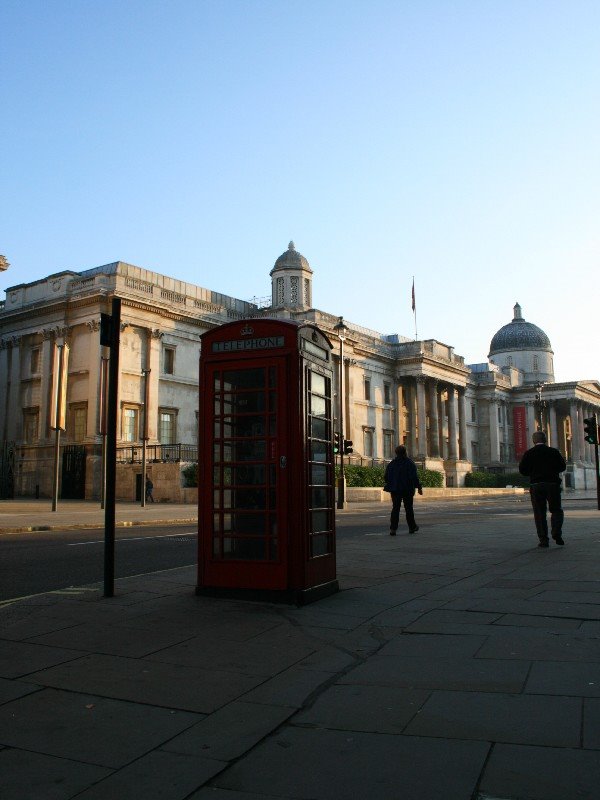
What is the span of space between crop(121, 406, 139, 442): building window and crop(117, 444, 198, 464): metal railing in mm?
1011

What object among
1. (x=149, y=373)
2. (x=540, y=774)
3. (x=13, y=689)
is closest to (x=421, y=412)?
(x=149, y=373)

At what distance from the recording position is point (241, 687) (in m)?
4.50

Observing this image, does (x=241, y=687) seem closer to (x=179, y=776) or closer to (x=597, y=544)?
(x=179, y=776)

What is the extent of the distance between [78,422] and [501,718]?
43700mm

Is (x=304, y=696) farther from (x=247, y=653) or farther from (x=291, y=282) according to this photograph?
(x=291, y=282)

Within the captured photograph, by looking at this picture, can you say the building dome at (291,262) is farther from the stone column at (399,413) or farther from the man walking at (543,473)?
the man walking at (543,473)

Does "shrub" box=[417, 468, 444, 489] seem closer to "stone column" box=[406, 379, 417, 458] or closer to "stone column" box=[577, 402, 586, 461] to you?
"stone column" box=[406, 379, 417, 458]

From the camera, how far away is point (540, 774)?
3135mm

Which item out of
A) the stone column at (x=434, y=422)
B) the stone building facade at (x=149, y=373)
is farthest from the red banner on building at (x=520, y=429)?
the stone column at (x=434, y=422)

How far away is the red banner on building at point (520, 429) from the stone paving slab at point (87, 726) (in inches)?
3497

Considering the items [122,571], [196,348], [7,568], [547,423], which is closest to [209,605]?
[122,571]

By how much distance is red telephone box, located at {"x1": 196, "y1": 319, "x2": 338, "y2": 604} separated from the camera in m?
6.96

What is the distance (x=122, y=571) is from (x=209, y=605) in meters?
3.55

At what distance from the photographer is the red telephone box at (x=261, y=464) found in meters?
6.96
